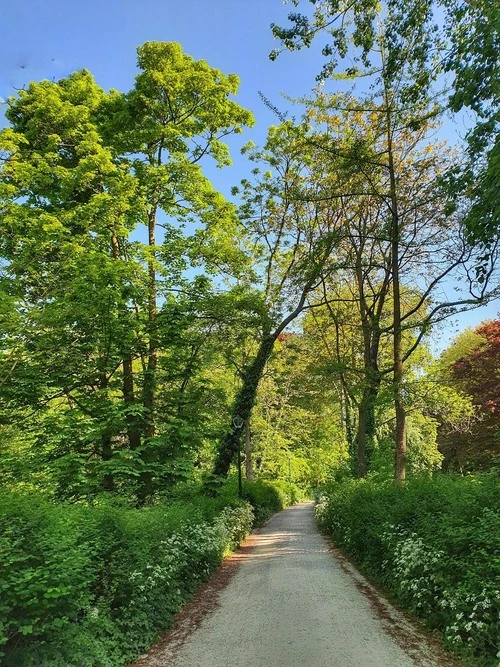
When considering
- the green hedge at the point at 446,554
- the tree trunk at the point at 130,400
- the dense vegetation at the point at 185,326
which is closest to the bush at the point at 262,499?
the dense vegetation at the point at 185,326

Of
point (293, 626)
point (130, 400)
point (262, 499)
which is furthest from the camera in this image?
point (262, 499)

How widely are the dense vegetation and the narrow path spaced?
363 millimetres

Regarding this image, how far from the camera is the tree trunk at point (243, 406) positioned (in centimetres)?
1534

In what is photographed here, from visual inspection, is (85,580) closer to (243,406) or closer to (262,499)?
(243,406)

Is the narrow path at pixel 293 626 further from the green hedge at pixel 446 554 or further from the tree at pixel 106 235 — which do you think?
the tree at pixel 106 235

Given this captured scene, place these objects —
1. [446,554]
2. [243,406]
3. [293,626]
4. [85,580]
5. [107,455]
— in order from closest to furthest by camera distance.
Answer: [85,580], [446,554], [293,626], [107,455], [243,406]

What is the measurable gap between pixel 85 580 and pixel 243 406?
12255 mm

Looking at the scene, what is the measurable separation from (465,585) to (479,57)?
5551mm

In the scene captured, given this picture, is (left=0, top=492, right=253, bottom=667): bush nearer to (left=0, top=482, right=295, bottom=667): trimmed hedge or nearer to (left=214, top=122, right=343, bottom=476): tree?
(left=0, top=482, right=295, bottom=667): trimmed hedge

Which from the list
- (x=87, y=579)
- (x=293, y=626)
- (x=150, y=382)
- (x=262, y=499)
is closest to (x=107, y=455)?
(x=150, y=382)

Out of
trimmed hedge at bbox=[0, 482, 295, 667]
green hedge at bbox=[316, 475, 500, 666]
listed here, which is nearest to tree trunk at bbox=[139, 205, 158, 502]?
trimmed hedge at bbox=[0, 482, 295, 667]

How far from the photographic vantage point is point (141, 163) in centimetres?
1322

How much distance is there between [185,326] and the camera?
12.1 metres

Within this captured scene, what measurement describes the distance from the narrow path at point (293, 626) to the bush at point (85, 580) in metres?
0.39
